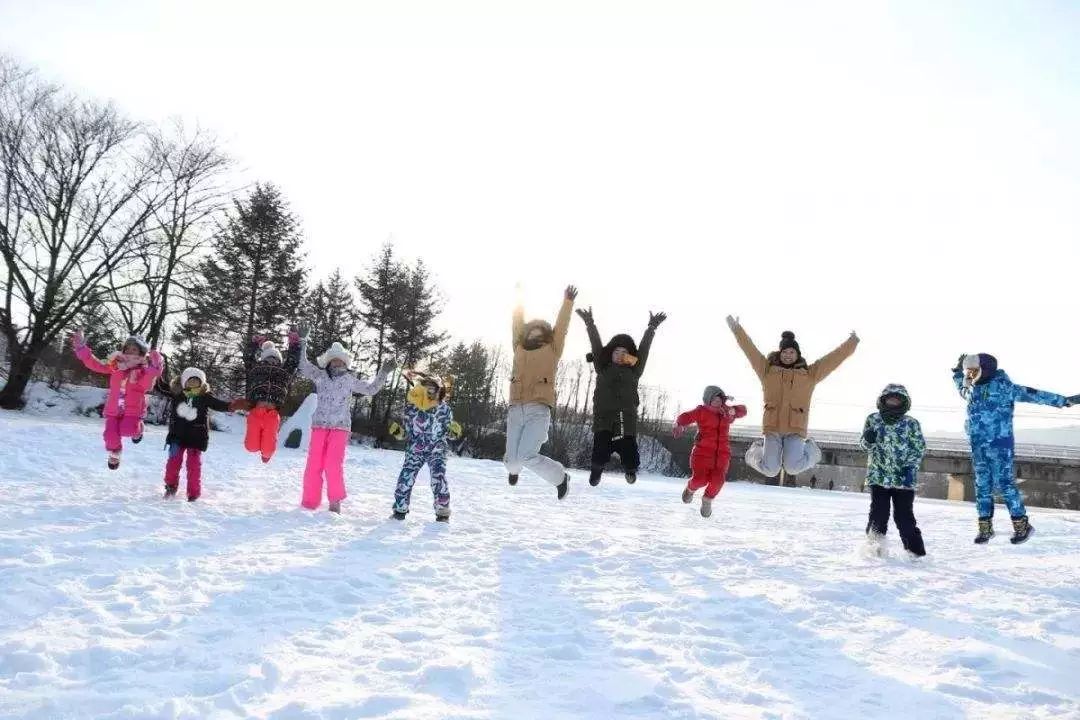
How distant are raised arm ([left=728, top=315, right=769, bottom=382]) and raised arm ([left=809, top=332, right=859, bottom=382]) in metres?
0.61

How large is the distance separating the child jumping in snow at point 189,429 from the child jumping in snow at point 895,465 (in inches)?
319

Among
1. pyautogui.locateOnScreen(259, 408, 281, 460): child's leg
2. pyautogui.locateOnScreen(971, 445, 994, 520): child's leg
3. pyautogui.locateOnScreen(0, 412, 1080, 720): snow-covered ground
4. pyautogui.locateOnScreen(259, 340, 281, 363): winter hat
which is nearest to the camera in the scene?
pyautogui.locateOnScreen(0, 412, 1080, 720): snow-covered ground

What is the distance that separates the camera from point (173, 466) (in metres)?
9.66

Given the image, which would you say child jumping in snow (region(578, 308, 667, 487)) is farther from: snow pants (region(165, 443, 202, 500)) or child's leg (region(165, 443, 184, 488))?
child's leg (region(165, 443, 184, 488))

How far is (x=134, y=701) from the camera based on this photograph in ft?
10.8

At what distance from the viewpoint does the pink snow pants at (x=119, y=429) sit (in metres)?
10.9

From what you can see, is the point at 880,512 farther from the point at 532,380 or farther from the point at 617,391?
the point at 532,380

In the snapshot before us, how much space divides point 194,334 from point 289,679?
30950 millimetres

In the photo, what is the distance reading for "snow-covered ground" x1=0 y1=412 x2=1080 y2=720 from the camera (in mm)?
3578

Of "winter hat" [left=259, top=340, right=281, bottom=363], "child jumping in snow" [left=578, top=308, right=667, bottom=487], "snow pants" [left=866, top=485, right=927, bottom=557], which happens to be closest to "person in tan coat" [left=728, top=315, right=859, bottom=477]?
"snow pants" [left=866, top=485, right=927, bottom=557]

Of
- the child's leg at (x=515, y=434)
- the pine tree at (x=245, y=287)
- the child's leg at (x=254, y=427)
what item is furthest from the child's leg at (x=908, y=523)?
the pine tree at (x=245, y=287)

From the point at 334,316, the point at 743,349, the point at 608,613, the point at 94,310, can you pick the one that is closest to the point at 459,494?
the point at 743,349

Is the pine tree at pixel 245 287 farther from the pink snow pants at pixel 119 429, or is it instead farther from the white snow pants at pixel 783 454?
the white snow pants at pixel 783 454

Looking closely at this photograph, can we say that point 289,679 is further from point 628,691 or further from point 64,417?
point 64,417
